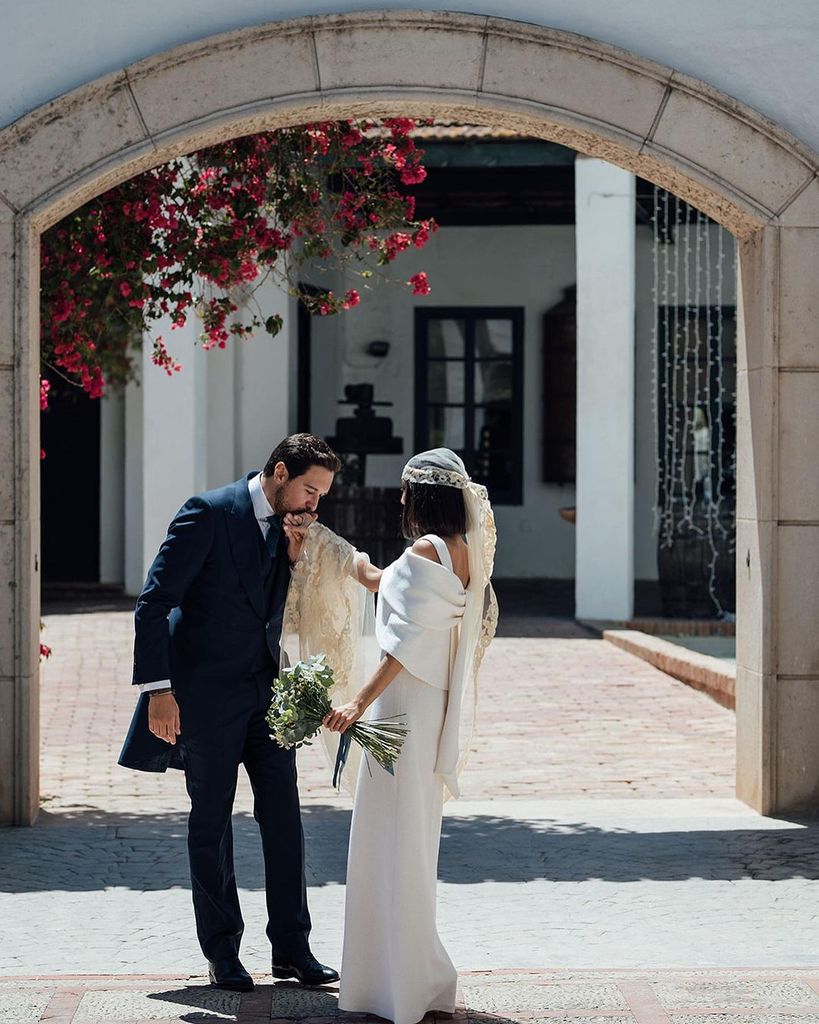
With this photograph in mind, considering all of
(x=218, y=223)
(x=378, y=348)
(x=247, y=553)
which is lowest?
(x=247, y=553)

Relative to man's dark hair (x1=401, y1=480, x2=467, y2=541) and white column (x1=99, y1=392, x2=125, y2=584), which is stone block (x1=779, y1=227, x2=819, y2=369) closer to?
man's dark hair (x1=401, y1=480, x2=467, y2=541)

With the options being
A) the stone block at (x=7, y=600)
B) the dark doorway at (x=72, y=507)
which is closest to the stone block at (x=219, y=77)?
the stone block at (x=7, y=600)

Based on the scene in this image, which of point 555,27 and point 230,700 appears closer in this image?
point 230,700

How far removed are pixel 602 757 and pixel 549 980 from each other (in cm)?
401

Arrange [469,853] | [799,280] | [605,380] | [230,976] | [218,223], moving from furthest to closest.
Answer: [605,380]
[218,223]
[799,280]
[469,853]
[230,976]

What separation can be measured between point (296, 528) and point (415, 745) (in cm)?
74

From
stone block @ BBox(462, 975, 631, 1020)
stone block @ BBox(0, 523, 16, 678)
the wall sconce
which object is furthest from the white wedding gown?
the wall sconce

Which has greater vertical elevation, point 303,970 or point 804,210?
point 804,210

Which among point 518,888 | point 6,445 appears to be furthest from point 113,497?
point 518,888

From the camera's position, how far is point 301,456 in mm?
4926

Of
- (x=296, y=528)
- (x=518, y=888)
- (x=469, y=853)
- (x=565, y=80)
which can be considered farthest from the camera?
(x=565, y=80)

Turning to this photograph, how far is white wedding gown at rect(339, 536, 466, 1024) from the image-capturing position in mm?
4617

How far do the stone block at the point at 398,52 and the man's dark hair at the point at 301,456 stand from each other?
8.31 ft

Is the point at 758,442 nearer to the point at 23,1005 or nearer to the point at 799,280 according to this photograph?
the point at 799,280
